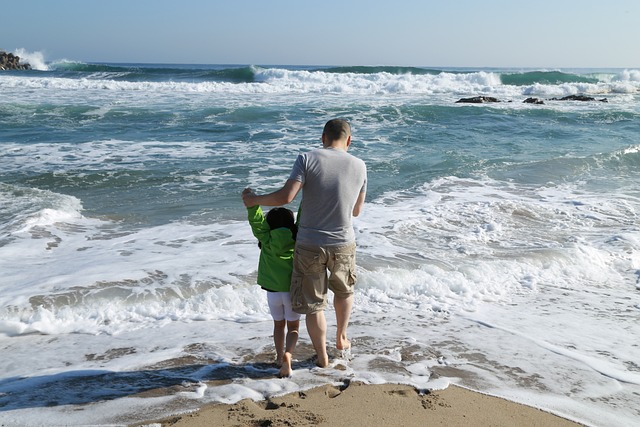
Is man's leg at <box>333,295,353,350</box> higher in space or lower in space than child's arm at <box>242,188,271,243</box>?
lower

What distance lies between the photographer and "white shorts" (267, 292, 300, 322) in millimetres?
3959

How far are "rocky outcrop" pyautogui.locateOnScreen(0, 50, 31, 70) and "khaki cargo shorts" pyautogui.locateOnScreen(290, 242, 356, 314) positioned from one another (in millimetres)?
59835

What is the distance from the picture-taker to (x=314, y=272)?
12.6 feet

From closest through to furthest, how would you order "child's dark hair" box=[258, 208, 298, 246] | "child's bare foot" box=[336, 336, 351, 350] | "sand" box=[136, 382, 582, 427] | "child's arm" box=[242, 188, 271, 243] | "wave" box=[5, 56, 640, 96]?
"sand" box=[136, 382, 582, 427] → "child's arm" box=[242, 188, 271, 243] → "child's dark hair" box=[258, 208, 298, 246] → "child's bare foot" box=[336, 336, 351, 350] → "wave" box=[5, 56, 640, 96]

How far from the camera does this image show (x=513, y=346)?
15.3ft

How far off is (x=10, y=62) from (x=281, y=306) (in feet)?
202

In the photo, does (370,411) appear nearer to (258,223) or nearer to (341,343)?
(341,343)

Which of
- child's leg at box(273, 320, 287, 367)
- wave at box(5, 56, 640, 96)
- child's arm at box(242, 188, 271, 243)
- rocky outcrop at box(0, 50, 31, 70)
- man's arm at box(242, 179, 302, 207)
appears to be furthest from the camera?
rocky outcrop at box(0, 50, 31, 70)

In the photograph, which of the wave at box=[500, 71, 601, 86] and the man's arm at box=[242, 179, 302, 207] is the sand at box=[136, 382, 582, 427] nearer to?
the man's arm at box=[242, 179, 302, 207]

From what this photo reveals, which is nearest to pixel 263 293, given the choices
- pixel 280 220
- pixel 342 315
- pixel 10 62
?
pixel 342 315

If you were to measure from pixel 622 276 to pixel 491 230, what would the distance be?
1.86m

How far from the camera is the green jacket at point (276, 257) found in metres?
3.91

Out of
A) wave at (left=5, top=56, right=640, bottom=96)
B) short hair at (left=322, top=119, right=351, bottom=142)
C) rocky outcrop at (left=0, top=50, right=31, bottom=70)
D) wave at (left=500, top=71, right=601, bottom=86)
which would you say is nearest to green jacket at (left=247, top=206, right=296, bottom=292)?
short hair at (left=322, top=119, right=351, bottom=142)

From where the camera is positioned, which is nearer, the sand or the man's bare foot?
the sand
